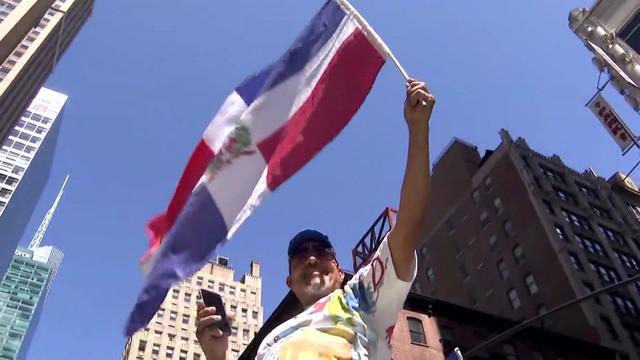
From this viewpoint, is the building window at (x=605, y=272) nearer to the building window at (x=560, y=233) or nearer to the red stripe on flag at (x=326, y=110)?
the building window at (x=560, y=233)

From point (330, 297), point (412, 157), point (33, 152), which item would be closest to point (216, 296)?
point (330, 297)

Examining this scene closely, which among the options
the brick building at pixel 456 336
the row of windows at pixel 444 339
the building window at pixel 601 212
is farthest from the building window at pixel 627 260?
the row of windows at pixel 444 339

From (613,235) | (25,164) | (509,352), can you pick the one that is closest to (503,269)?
(613,235)

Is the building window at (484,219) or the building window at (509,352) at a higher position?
the building window at (484,219)

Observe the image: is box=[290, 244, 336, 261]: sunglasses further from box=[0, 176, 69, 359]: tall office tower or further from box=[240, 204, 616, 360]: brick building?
box=[0, 176, 69, 359]: tall office tower

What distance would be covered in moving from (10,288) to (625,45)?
181 meters

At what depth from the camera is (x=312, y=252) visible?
3.89m

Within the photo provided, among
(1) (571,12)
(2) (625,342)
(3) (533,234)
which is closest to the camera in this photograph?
(1) (571,12)

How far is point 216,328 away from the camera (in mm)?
3965

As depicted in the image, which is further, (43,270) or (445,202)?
(43,270)

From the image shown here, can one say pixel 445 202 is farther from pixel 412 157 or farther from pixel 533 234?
pixel 412 157

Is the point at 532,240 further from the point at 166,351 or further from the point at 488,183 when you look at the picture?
the point at 166,351

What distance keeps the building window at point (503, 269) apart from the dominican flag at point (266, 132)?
186 ft

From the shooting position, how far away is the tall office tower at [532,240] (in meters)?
53.6
